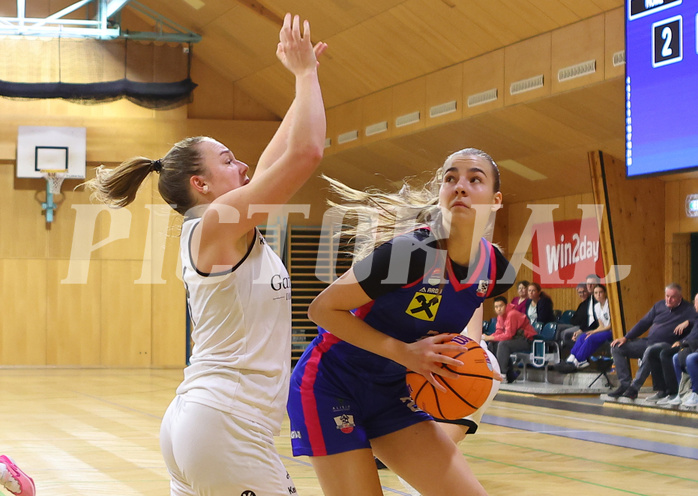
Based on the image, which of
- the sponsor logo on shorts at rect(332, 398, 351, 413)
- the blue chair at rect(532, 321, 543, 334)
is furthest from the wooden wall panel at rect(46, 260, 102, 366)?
the sponsor logo on shorts at rect(332, 398, 351, 413)

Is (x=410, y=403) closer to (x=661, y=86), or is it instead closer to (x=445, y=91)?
(x=661, y=86)

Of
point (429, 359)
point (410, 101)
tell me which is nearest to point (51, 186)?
point (410, 101)

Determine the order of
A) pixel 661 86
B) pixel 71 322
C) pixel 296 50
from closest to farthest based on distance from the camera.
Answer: pixel 296 50
pixel 661 86
pixel 71 322

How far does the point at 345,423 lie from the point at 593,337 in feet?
27.9

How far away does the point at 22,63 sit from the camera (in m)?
16.1

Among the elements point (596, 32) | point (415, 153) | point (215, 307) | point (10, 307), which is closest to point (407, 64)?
point (415, 153)

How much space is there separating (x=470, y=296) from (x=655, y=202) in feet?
30.9

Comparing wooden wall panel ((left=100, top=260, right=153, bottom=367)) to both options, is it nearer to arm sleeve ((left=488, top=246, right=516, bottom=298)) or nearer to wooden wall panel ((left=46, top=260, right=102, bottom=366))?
wooden wall panel ((left=46, top=260, right=102, bottom=366))

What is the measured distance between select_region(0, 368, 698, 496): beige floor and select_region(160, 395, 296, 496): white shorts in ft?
10.8

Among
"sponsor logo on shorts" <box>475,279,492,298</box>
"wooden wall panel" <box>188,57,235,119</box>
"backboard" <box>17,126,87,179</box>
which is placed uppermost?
"wooden wall panel" <box>188,57,235,119</box>

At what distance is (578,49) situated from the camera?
948 centimetres

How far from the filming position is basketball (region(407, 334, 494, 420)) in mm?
2869

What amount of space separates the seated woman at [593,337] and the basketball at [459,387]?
8.25 m

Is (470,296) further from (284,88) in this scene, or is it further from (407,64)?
(284,88)
